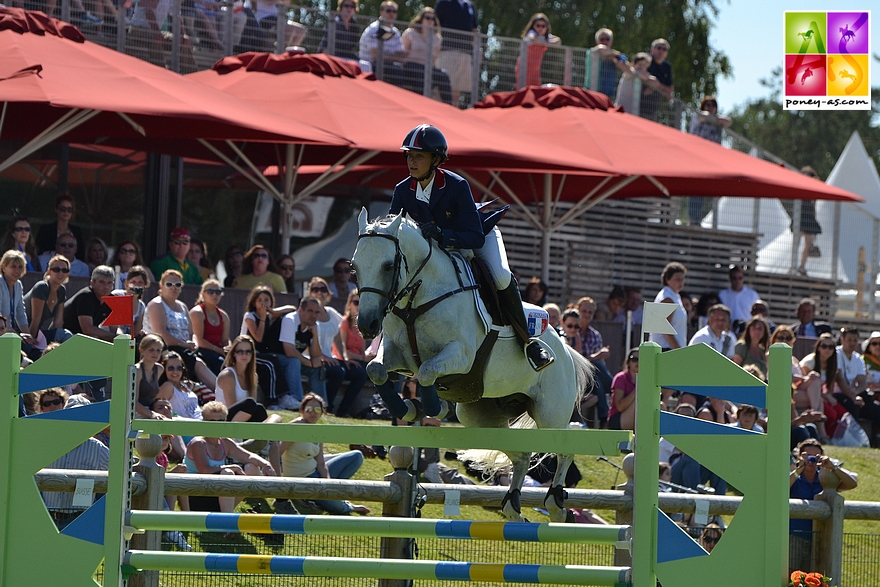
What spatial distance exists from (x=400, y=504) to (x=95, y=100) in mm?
4920

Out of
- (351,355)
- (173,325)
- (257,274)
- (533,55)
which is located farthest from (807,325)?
(173,325)

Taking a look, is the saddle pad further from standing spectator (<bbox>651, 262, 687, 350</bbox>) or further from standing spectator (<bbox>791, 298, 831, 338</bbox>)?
standing spectator (<bbox>791, 298, 831, 338</bbox>)

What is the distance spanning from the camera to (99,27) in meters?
13.8

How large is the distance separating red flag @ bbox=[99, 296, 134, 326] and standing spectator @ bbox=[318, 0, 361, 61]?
34.2 feet

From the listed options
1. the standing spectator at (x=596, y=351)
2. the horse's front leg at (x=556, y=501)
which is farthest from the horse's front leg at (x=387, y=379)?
the standing spectator at (x=596, y=351)

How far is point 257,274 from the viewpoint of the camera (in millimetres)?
11664

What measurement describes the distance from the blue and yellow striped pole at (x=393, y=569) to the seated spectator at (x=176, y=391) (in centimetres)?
378

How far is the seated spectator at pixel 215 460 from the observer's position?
8078 millimetres

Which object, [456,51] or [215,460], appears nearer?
[215,460]

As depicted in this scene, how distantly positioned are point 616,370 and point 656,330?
7463 mm

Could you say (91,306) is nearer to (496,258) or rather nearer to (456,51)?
(496,258)

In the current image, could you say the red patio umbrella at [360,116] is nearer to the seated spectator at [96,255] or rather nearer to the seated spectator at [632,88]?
the seated spectator at [96,255]

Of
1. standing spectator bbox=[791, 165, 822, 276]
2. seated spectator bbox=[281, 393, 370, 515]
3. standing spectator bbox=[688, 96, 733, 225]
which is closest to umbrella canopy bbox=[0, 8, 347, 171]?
seated spectator bbox=[281, 393, 370, 515]

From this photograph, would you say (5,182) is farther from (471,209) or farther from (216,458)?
(471,209)
